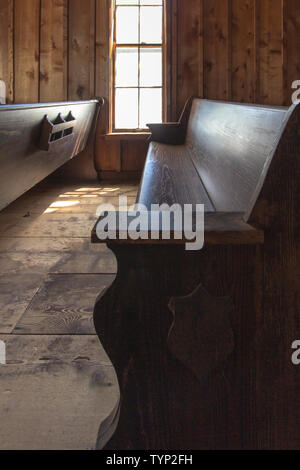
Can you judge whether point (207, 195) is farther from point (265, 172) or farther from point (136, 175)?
point (136, 175)

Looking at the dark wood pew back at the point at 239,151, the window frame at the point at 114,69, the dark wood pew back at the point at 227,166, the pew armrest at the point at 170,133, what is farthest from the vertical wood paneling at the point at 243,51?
the dark wood pew back at the point at 239,151

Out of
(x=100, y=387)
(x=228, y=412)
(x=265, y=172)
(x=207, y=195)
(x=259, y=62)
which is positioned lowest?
(x=100, y=387)

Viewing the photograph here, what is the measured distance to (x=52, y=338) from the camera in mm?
1506

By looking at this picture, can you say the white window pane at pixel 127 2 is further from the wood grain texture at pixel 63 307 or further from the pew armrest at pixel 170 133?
the wood grain texture at pixel 63 307

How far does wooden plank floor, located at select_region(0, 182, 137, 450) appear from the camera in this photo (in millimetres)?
1061

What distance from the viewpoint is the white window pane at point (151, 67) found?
16.4ft

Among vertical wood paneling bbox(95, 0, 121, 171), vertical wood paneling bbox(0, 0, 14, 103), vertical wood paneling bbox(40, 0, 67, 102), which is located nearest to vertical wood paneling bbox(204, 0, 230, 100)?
vertical wood paneling bbox(95, 0, 121, 171)

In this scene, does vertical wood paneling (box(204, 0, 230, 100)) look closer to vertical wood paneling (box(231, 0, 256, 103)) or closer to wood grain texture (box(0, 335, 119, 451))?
vertical wood paneling (box(231, 0, 256, 103))

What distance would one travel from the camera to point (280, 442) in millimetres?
863

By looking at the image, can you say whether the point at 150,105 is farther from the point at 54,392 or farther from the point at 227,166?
the point at 54,392

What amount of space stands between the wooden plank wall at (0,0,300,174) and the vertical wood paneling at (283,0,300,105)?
0.03 feet

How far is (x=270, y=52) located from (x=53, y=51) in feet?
7.45
